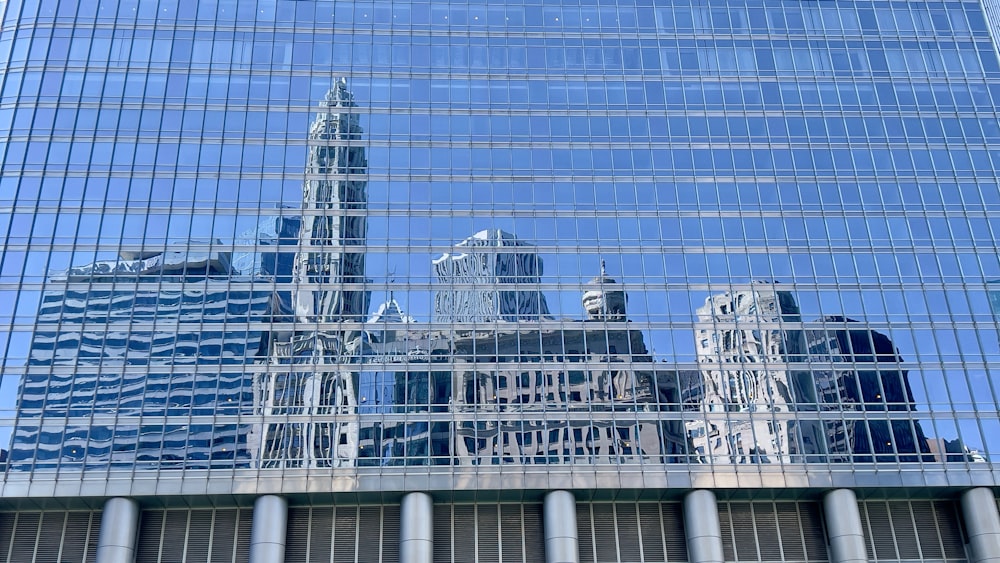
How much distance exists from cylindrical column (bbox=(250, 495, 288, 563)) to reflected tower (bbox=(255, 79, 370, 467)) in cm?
171

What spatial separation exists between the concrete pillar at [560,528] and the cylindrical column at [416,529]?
5.08 metres

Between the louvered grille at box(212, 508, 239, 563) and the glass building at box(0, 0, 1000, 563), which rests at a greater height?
the glass building at box(0, 0, 1000, 563)

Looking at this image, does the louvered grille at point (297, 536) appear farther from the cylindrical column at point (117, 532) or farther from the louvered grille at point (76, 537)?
the louvered grille at point (76, 537)

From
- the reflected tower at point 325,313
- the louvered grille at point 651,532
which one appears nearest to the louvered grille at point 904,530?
the louvered grille at point 651,532

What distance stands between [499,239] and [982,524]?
25.4 metres

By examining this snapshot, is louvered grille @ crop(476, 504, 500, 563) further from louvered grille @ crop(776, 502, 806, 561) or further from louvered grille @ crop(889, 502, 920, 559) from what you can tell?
louvered grille @ crop(889, 502, 920, 559)

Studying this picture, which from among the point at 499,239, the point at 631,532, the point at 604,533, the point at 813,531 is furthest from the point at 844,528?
the point at 499,239

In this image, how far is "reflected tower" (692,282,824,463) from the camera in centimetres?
3891

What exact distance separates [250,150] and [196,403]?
1362 centimetres

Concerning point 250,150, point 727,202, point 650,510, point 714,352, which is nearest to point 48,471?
point 250,150

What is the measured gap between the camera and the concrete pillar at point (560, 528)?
3709 centimetres

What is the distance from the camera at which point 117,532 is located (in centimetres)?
3644

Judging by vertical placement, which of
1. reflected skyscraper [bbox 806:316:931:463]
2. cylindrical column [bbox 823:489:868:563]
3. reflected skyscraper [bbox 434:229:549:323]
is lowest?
cylindrical column [bbox 823:489:868:563]

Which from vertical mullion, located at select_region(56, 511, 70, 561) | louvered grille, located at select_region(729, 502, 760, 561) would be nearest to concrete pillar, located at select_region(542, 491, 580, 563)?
louvered grille, located at select_region(729, 502, 760, 561)
